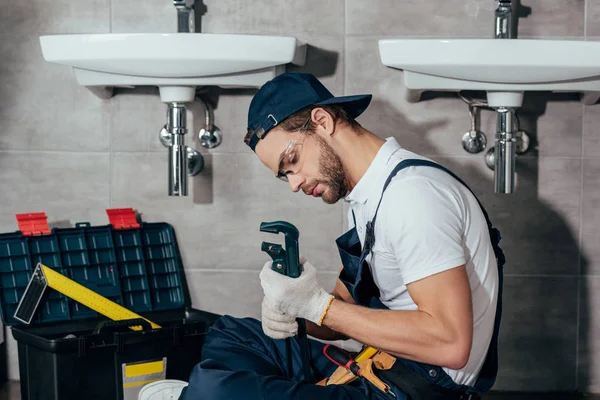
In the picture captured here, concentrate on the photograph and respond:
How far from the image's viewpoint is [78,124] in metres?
2.33

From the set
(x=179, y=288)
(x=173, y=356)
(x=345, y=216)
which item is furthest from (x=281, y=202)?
(x=173, y=356)

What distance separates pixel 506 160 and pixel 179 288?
994mm

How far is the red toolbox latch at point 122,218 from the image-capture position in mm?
2260

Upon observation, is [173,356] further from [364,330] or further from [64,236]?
[364,330]

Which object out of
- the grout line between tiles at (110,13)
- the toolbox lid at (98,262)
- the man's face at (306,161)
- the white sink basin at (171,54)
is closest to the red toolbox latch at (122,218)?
the toolbox lid at (98,262)

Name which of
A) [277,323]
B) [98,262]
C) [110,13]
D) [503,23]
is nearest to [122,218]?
[98,262]

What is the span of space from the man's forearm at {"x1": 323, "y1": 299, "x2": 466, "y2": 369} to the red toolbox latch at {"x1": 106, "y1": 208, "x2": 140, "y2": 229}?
1063 millimetres

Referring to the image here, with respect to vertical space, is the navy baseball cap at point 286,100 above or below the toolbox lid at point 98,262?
above

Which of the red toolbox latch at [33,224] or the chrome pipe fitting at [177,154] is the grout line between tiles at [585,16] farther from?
the red toolbox latch at [33,224]

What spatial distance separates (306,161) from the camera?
4.74 feet

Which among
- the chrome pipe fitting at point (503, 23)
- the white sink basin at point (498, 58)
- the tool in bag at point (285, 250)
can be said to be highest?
the chrome pipe fitting at point (503, 23)

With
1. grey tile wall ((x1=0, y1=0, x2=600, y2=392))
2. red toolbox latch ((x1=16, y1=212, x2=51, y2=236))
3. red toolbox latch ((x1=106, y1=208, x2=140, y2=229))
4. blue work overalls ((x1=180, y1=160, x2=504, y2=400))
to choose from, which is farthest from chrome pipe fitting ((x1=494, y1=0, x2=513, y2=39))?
red toolbox latch ((x1=16, y1=212, x2=51, y2=236))

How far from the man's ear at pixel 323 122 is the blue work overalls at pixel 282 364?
0.15 metres

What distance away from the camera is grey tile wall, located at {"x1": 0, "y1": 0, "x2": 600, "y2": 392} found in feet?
7.45
